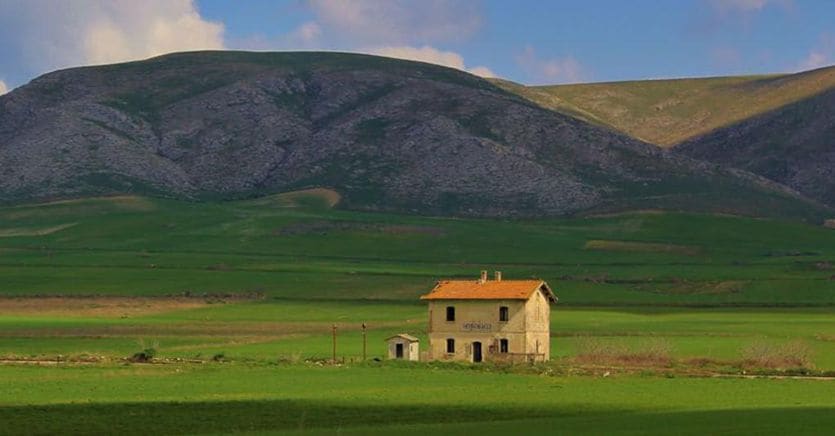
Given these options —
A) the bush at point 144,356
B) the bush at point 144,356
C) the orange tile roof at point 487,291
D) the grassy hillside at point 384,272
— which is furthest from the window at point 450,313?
the grassy hillside at point 384,272

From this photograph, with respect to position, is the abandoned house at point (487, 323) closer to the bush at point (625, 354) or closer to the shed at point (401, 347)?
the bush at point (625, 354)

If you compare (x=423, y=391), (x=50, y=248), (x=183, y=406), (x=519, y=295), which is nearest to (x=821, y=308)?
(x=519, y=295)

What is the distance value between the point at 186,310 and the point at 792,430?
83132 mm

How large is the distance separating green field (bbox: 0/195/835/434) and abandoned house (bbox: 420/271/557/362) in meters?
2.50

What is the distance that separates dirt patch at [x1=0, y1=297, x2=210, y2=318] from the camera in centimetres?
12456

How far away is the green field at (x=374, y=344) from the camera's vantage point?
56.1 meters

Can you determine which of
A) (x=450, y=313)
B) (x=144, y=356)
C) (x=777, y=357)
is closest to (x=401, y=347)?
(x=450, y=313)

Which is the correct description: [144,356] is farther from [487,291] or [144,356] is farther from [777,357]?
[777,357]

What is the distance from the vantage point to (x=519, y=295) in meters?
89.7

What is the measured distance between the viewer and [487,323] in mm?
90250

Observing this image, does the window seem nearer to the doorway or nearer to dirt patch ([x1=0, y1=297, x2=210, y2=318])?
the doorway

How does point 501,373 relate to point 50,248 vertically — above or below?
below

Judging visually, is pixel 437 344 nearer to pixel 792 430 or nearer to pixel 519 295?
pixel 519 295

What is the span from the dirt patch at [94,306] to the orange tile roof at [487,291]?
37707 millimetres
